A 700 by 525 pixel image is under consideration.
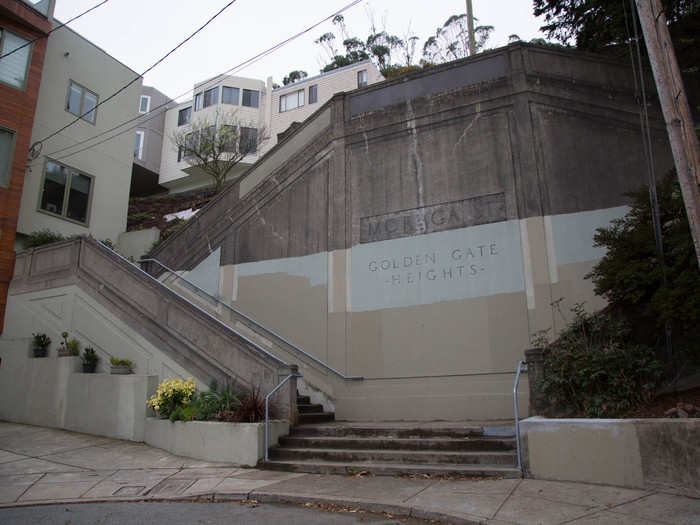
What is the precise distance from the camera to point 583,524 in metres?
5.11

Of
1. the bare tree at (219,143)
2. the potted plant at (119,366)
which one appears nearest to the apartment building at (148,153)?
the bare tree at (219,143)

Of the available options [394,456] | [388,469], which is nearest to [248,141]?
[394,456]

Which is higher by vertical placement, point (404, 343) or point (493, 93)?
point (493, 93)

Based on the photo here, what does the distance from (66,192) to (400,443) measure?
1461cm

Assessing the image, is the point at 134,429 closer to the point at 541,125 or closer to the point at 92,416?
the point at 92,416

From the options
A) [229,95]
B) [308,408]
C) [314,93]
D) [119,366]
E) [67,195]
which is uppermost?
[229,95]

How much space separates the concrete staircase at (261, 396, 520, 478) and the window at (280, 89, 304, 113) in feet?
104

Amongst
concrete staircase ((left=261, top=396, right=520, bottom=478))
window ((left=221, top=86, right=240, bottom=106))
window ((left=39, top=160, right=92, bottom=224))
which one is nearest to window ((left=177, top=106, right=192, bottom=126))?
window ((left=221, top=86, right=240, bottom=106))

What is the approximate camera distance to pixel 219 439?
8906 mm

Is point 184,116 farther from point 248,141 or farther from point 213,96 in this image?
point 248,141

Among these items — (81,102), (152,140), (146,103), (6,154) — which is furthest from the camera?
(146,103)

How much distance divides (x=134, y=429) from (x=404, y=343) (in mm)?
5686

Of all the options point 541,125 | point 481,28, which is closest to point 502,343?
point 541,125

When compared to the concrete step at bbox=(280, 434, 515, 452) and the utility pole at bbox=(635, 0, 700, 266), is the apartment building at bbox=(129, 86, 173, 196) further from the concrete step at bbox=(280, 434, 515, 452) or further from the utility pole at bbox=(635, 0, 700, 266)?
the utility pole at bbox=(635, 0, 700, 266)
